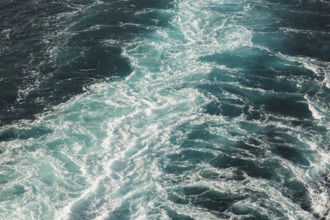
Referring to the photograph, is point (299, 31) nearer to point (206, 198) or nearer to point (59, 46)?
point (206, 198)

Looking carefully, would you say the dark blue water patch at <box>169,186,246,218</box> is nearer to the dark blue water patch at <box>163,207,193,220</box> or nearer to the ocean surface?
the ocean surface

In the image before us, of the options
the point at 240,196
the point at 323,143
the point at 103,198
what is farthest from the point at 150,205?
the point at 323,143

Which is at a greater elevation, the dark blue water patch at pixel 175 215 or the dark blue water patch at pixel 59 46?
the dark blue water patch at pixel 59 46

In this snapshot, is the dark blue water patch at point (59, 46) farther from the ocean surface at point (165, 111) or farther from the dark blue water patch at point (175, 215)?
the dark blue water patch at point (175, 215)

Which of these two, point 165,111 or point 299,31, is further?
point 299,31

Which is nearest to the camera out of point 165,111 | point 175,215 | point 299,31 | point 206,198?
point 175,215

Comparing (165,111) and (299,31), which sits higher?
(299,31)

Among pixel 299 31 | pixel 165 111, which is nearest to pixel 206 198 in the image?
pixel 165 111

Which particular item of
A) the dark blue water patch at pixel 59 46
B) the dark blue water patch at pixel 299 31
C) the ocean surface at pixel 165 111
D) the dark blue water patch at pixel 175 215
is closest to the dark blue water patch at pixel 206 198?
the ocean surface at pixel 165 111
